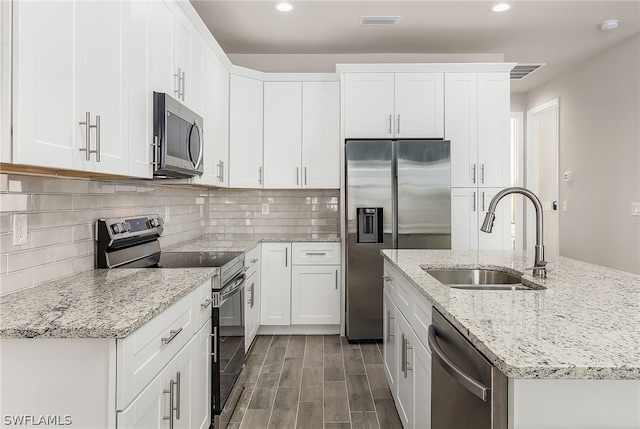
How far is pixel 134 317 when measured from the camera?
3.93 ft

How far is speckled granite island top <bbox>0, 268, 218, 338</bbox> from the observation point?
3.59 feet

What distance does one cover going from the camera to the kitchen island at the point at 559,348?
84 cm

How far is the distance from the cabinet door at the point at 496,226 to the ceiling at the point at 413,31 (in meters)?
1.50

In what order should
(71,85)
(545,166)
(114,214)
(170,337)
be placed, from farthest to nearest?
(545,166) → (114,214) → (170,337) → (71,85)

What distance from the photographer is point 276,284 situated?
3738 mm

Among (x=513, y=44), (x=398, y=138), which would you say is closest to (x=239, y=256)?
(x=398, y=138)

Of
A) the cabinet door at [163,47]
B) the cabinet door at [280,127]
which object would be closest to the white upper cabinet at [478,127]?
the cabinet door at [280,127]

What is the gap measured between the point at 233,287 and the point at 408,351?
1.10m

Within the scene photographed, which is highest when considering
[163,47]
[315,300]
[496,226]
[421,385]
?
[163,47]

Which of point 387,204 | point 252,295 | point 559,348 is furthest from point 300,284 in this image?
point 559,348

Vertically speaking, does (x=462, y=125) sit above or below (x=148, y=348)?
above

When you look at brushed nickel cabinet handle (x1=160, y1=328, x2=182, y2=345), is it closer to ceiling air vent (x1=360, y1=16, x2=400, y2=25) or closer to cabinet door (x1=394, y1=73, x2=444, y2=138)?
cabinet door (x1=394, y1=73, x2=444, y2=138)

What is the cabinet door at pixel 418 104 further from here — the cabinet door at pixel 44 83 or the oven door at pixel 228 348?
the cabinet door at pixel 44 83

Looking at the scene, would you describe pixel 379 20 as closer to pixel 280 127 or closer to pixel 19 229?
pixel 280 127
